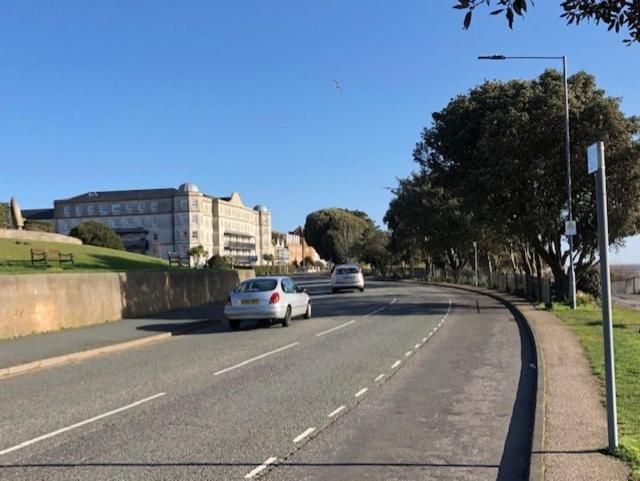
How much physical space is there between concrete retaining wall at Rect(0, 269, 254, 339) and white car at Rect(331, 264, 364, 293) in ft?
45.4

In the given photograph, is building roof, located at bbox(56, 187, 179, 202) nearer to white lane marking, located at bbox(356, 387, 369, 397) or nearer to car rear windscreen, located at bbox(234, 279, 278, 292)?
car rear windscreen, located at bbox(234, 279, 278, 292)

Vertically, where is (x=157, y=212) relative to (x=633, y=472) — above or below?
above

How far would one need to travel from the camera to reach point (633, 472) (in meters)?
5.11

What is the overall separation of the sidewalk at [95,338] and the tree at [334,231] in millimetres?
91497

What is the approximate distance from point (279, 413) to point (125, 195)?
130141mm

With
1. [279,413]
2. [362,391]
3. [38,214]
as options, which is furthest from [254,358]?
[38,214]

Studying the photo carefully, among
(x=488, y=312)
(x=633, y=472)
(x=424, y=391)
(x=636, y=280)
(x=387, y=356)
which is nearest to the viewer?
(x=633, y=472)

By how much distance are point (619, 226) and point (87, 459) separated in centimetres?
2263

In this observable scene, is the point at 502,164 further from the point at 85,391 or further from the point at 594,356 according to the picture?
the point at 85,391

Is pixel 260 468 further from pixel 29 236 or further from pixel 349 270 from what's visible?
pixel 29 236

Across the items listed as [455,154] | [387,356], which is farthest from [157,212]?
[387,356]

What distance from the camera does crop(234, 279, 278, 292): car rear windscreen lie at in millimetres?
19375

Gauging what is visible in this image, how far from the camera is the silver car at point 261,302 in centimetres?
1877

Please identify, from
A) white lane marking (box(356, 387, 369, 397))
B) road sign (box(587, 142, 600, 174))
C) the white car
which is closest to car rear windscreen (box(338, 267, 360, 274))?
the white car
